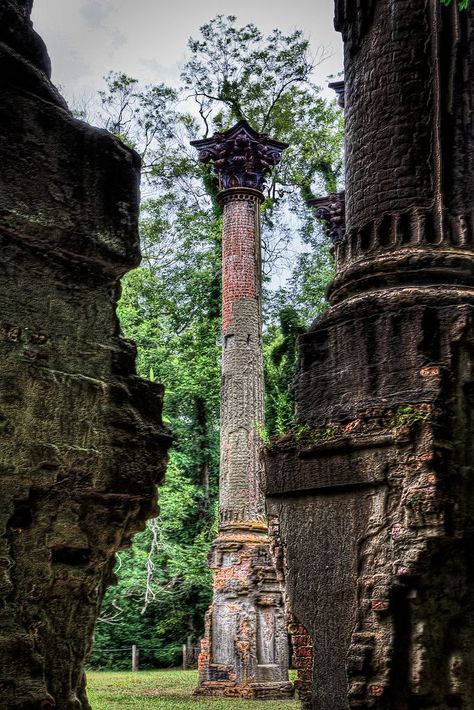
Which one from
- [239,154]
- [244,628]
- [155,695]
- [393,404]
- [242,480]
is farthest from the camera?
[239,154]

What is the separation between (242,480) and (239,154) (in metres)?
6.88

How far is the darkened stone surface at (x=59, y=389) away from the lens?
7.75ft

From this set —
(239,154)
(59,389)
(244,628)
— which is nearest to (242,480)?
(244,628)

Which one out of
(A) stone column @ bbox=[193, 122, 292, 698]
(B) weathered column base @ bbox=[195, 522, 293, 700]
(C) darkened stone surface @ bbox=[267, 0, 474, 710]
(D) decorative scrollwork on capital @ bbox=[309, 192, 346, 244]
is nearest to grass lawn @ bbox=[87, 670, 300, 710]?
(B) weathered column base @ bbox=[195, 522, 293, 700]

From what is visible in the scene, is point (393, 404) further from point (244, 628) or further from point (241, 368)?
point (241, 368)

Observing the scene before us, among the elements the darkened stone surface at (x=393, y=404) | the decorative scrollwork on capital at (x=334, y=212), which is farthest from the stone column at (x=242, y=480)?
the darkened stone surface at (x=393, y=404)

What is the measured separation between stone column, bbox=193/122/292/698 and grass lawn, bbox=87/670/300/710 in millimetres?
857

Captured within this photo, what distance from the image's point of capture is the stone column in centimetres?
1584

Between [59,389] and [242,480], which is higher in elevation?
[242,480]

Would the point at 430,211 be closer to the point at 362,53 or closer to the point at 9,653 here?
the point at 362,53

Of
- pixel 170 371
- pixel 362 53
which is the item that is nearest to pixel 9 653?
pixel 362 53

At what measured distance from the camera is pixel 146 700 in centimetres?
1483

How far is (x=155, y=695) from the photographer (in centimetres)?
1597

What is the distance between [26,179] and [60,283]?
0.31m
